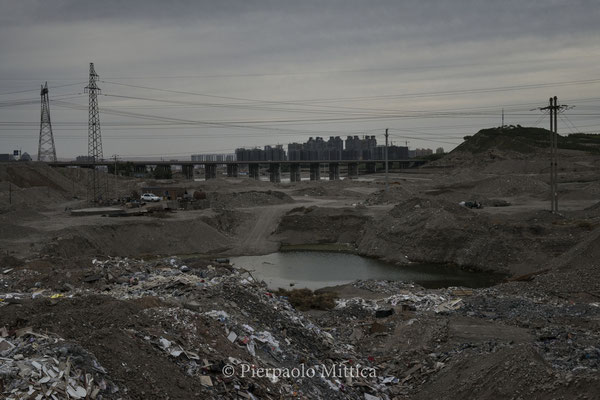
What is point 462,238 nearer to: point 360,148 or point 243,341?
point 243,341

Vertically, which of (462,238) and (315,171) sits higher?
(315,171)

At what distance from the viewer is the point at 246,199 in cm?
6150

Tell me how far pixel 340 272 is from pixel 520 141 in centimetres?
8749

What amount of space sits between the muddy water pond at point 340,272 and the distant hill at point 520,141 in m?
78.0

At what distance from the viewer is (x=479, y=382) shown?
13227 millimetres

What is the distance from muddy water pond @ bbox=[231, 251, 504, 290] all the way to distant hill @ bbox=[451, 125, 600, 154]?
256 ft

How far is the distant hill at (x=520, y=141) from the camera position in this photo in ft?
358

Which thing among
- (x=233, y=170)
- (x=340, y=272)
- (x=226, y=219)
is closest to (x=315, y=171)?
(x=233, y=170)

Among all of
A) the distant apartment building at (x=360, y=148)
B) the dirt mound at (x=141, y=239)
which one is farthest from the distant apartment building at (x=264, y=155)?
the dirt mound at (x=141, y=239)

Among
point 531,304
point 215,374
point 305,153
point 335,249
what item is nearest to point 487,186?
point 335,249

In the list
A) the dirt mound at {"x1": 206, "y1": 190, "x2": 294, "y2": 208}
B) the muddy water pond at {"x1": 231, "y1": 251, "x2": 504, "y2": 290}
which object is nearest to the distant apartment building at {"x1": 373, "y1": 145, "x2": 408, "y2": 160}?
the dirt mound at {"x1": 206, "y1": 190, "x2": 294, "y2": 208}

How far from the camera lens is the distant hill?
358 feet

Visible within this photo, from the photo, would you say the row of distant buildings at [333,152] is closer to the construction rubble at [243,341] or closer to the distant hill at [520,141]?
the distant hill at [520,141]

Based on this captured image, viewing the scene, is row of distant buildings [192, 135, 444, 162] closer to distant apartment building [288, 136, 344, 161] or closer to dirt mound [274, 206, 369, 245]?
distant apartment building [288, 136, 344, 161]
